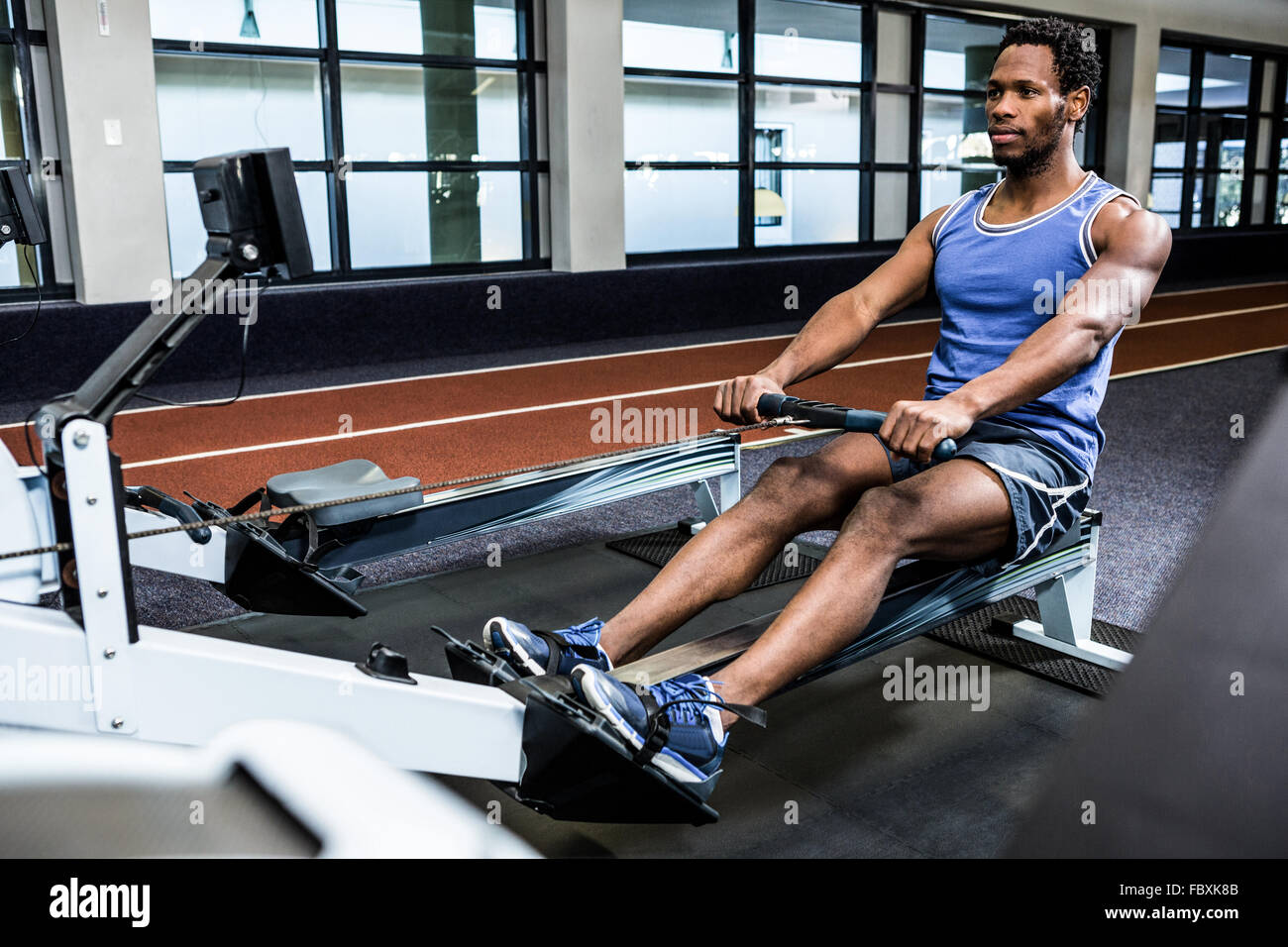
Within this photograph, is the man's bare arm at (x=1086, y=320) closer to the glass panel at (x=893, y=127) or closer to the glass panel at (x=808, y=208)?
the glass panel at (x=808, y=208)

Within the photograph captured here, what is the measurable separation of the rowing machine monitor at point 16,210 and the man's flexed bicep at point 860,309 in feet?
5.45

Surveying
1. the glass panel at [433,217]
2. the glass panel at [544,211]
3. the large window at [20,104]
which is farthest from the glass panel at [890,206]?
the large window at [20,104]

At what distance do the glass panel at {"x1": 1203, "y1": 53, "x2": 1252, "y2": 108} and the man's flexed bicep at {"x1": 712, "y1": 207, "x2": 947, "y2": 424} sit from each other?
1291 cm

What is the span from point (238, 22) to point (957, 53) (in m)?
6.76

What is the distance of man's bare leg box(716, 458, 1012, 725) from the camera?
1.75 meters

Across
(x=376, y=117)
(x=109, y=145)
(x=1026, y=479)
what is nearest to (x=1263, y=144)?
(x=376, y=117)

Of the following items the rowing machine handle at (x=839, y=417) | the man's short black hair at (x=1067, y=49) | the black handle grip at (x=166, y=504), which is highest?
the man's short black hair at (x=1067, y=49)

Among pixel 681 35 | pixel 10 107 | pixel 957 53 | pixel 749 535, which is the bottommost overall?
pixel 749 535

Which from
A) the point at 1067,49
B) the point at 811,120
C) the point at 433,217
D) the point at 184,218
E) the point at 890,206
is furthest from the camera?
the point at 890,206

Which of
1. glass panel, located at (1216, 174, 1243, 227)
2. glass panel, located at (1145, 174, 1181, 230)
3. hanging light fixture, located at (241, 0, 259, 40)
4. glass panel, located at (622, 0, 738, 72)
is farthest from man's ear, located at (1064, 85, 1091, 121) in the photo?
glass panel, located at (1216, 174, 1243, 227)

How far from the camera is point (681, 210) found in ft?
29.5

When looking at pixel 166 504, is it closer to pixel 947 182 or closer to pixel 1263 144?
pixel 947 182

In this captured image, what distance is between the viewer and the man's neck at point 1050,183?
87.5 inches

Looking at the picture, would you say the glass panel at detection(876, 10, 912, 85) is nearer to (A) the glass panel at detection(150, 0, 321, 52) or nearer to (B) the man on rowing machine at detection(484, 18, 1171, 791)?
(A) the glass panel at detection(150, 0, 321, 52)
